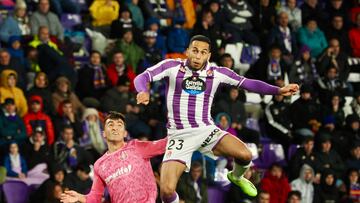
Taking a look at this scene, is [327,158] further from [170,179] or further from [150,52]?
[170,179]

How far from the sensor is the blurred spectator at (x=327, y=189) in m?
19.7

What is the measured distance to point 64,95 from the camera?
18.9 meters

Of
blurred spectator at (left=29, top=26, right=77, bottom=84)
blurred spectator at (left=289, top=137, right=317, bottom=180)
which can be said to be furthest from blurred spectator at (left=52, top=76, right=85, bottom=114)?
blurred spectator at (left=289, top=137, right=317, bottom=180)

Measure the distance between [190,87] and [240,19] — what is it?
374 inches

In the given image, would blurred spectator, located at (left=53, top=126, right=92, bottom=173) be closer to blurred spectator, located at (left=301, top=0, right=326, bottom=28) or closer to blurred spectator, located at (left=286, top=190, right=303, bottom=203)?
blurred spectator, located at (left=286, top=190, right=303, bottom=203)

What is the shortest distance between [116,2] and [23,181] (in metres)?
4.85

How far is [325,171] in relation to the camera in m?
19.9

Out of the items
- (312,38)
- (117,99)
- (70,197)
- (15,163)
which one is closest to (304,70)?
(312,38)

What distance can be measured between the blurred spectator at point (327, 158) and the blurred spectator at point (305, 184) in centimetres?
44

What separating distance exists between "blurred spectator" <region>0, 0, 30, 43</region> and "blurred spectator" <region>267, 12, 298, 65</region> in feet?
15.6

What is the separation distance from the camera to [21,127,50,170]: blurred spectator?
17.8 metres

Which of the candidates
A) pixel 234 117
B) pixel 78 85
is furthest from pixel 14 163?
pixel 234 117

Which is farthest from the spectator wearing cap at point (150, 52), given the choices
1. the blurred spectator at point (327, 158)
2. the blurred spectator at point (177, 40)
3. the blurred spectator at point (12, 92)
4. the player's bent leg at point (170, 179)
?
the player's bent leg at point (170, 179)

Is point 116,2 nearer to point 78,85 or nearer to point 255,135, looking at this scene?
point 78,85
